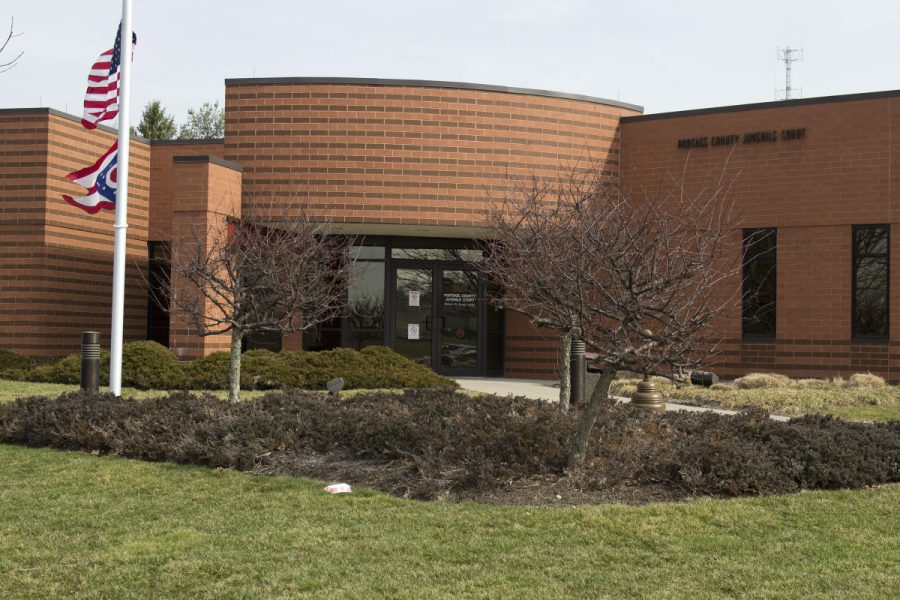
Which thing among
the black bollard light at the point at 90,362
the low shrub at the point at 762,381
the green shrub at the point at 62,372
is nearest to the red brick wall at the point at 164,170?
the green shrub at the point at 62,372

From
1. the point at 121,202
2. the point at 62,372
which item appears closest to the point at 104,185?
the point at 121,202

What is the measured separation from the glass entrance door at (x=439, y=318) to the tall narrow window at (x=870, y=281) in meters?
8.24

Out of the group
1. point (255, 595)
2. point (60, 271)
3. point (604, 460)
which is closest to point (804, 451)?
point (604, 460)

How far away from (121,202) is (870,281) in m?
15.0

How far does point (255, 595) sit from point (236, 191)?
15.3 m

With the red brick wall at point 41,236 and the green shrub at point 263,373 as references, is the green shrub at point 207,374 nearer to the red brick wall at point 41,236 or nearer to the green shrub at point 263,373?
the green shrub at point 263,373

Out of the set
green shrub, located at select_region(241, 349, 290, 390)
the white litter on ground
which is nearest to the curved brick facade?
green shrub, located at select_region(241, 349, 290, 390)

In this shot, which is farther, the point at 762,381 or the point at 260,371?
the point at 762,381

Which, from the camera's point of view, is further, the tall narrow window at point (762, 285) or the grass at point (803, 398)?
the tall narrow window at point (762, 285)

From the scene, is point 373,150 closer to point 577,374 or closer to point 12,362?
point 12,362

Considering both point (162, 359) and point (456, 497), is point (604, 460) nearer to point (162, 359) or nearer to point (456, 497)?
point (456, 497)

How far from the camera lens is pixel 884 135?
19.7 meters

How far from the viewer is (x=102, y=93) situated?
45.9ft

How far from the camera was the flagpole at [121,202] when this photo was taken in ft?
42.9
